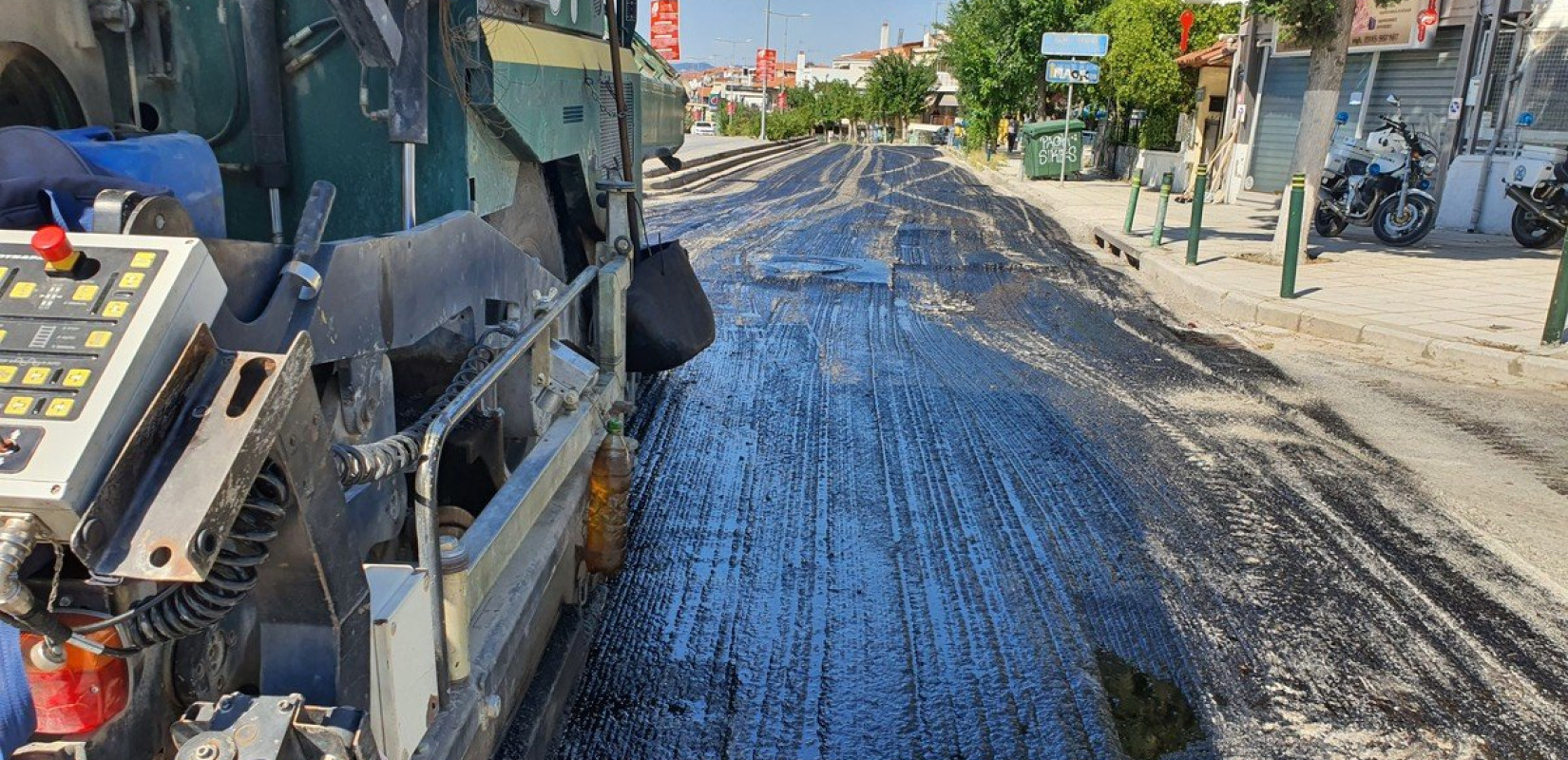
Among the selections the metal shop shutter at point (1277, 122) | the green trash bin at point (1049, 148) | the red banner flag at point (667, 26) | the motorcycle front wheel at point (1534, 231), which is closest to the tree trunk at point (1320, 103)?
the motorcycle front wheel at point (1534, 231)

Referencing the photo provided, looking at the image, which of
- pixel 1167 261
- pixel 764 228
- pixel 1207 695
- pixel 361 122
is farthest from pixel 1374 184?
pixel 361 122

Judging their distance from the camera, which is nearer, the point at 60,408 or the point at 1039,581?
the point at 60,408

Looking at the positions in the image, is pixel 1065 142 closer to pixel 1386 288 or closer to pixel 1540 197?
pixel 1540 197

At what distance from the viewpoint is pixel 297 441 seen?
→ 1.72m

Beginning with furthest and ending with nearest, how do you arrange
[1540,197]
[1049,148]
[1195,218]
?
[1049,148] < [1540,197] < [1195,218]

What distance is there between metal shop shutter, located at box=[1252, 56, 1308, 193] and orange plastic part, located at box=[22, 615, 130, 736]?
22.8 metres

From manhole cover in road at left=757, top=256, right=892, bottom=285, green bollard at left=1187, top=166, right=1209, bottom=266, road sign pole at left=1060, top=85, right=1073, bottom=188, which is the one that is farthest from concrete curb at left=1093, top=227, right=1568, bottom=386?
road sign pole at left=1060, top=85, right=1073, bottom=188

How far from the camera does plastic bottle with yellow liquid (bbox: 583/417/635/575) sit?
4074 mm

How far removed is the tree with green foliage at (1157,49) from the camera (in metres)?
26.4

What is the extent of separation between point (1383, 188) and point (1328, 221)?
73 centimetres

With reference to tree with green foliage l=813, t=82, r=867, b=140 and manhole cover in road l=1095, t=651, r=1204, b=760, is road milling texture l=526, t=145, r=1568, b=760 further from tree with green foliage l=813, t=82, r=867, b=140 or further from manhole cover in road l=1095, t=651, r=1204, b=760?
tree with green foliage l=813, t=82, r=867, b=140

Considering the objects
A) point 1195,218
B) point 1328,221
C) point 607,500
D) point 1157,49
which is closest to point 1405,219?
point 1328,221

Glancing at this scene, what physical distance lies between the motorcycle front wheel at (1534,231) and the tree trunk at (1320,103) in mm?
3583

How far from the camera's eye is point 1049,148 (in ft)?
93.7
